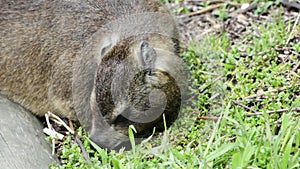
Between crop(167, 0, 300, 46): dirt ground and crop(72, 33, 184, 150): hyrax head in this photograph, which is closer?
crop(72, 33, 184, 150): hyrax head

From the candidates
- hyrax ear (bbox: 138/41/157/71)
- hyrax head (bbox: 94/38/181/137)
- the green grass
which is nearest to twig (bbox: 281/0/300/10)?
the green grass

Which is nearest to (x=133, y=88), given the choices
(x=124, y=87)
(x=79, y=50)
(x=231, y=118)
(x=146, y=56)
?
(x=124, y=87)

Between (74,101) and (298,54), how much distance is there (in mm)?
1998

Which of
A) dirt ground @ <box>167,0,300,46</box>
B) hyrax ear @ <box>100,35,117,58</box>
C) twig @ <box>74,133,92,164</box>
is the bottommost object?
twig @ <box>74,133,92,164</box>

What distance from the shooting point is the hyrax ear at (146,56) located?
4.55 meters

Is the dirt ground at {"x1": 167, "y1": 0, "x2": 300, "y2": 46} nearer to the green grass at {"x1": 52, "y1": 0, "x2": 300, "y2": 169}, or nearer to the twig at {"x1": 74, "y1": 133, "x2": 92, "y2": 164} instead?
the green grass at {"x1": 52, "y1": 0, "x2": 300, "y2": 169}

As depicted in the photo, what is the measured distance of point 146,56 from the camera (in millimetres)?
4586

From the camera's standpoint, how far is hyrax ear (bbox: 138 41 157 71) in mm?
4555

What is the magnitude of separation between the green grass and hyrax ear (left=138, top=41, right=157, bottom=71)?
1.72ft

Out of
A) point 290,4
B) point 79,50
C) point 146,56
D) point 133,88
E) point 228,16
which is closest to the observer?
point 133,88

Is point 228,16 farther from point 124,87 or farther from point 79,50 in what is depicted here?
point 124,87

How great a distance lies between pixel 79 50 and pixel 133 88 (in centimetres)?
90

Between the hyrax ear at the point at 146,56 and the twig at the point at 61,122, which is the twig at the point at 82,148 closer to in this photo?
the twig at the point at 61,122

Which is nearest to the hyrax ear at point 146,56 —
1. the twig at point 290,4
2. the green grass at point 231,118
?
the green grass at point 231,118
